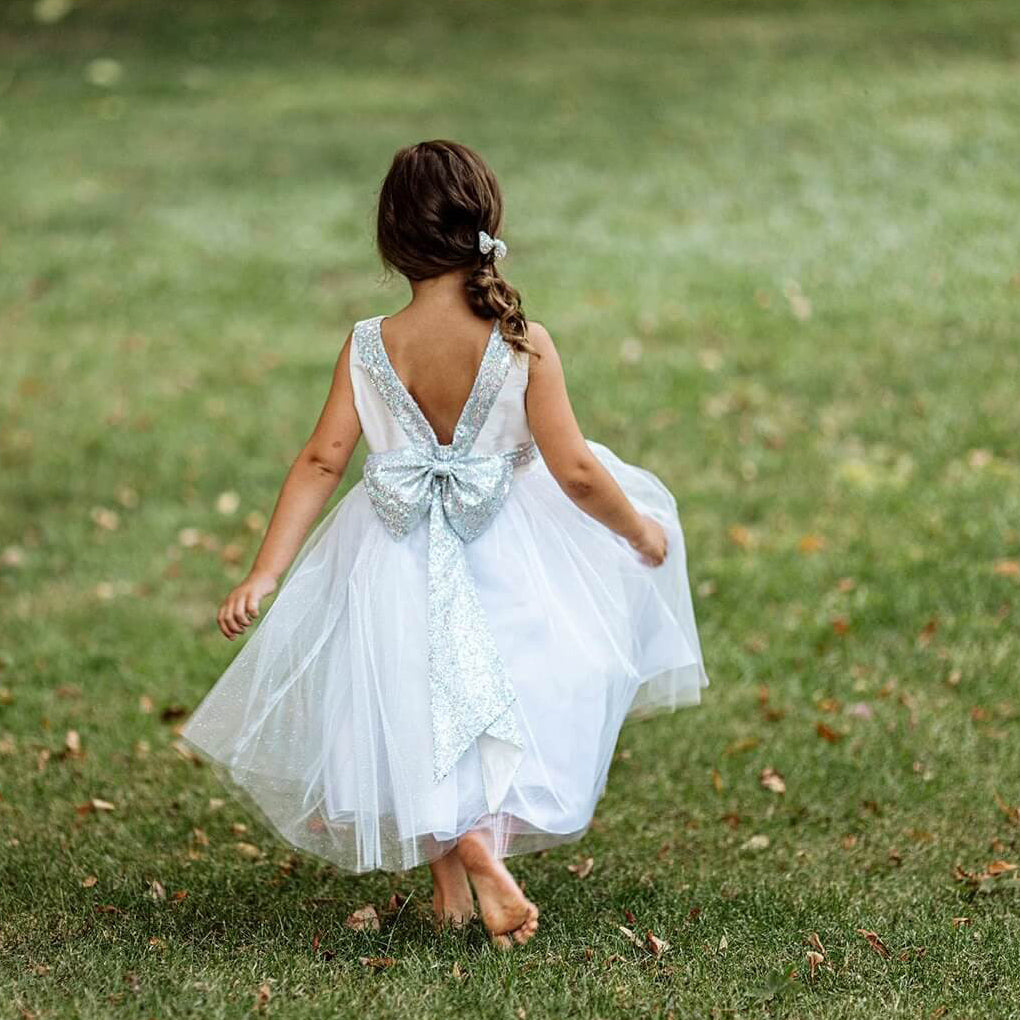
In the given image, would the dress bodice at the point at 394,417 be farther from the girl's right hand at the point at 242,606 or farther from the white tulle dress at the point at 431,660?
the girl's right hand at the point at 242,606

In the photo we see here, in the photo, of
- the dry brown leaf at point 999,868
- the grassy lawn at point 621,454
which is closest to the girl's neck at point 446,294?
the grassy lawn at point 621,454

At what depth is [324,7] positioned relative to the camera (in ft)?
60.7

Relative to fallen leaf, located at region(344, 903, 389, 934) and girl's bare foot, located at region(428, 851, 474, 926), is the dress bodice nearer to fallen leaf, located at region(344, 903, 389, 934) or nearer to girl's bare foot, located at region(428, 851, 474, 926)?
girl's bare foot, located at region(428, 851, 474, 926)

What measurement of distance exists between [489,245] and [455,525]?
662 millimetres

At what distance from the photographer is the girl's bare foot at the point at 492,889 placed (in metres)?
3.48

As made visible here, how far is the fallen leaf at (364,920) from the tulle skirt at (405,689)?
24cm

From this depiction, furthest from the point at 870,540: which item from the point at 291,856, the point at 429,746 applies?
the point at 429,746

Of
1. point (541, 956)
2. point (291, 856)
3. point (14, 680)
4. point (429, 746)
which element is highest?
point (429, 746)

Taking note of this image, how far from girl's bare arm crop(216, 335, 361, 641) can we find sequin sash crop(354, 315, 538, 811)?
0.26 ft

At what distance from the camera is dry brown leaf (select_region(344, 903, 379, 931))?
382 centimetres

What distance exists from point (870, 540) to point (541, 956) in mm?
3616

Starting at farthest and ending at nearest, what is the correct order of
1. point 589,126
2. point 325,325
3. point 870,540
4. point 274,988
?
1. point 589,126
2. point 325,325
3. point 870,540
4. point 274,988

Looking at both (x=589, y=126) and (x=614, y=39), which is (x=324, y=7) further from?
(x=589, y=126)

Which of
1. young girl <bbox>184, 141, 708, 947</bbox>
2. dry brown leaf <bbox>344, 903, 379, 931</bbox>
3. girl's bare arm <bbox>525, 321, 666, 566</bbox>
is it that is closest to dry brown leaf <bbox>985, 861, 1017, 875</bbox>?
young girl <bbox>184, 141, 708, 947</bbox>
